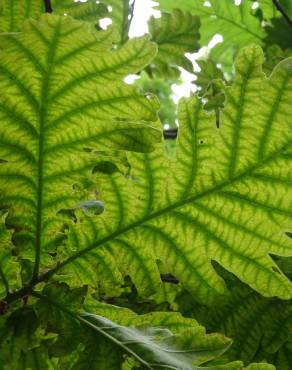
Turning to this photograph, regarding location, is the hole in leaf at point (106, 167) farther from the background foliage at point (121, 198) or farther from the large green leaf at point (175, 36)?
the large green leaf at point (175, 36)

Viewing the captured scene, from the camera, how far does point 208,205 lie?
104cm

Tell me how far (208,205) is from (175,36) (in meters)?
1.54

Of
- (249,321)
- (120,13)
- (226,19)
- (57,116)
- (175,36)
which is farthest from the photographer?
(226,19)

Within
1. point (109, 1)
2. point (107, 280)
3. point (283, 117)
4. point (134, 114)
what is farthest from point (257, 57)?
point (109, 1)

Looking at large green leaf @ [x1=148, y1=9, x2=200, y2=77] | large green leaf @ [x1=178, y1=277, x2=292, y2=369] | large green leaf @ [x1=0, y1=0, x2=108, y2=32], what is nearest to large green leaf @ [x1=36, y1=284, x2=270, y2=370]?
large green leaf @ [x1=178, y1=277, x2=292, y2=369]

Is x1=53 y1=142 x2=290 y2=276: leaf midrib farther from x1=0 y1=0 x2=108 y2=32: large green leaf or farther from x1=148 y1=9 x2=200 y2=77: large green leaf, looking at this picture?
x1=148 y1=9 x2=200 y2=77: large green leaf

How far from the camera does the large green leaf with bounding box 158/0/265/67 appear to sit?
2.62m

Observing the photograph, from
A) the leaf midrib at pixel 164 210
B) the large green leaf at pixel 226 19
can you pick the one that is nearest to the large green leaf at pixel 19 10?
the leaf midrib at pixel 164 210

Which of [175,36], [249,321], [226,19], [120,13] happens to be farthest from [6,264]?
[226,19]

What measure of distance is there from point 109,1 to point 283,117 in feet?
4.83

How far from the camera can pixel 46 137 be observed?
982 mm

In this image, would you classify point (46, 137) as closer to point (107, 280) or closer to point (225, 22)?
point (107, 280)

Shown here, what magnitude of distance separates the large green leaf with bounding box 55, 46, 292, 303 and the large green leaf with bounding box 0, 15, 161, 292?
0.06 metres

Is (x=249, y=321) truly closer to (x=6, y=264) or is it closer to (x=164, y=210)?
(x=164, y=210)
